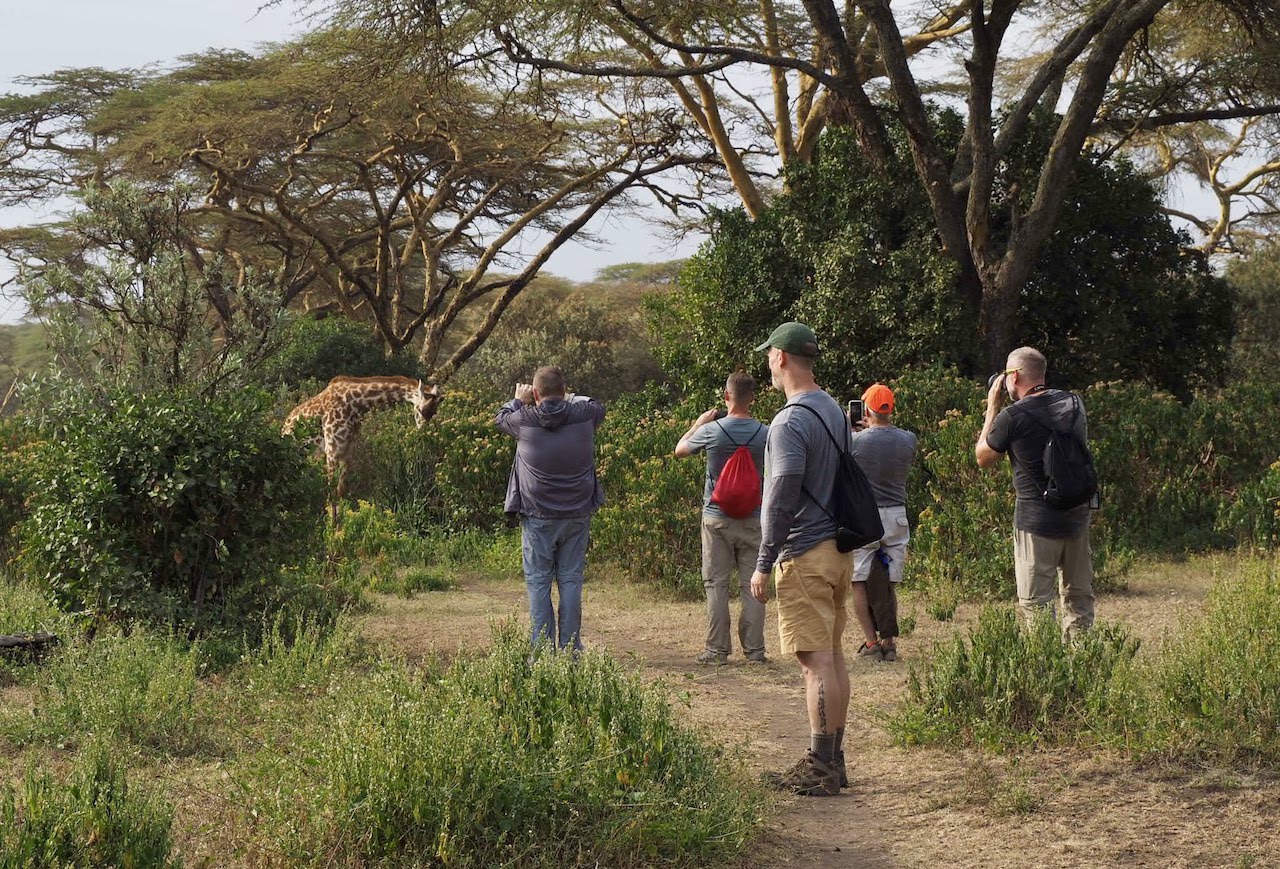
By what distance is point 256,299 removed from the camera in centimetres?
941

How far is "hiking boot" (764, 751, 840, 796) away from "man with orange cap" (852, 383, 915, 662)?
2.55 meters

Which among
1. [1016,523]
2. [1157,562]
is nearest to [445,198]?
[1157,562]

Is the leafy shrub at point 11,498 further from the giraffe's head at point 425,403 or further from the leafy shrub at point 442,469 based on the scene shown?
the giraffe's head at point 425,403

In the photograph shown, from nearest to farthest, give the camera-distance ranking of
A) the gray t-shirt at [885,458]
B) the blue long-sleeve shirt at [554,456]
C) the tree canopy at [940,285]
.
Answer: the blue long-sleeve shirt at [554,456], the gray t-shirt at [885,458], the tree canopy at [940,285]

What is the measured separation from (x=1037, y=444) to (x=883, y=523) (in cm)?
145

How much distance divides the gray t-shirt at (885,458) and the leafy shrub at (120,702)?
13.0ft

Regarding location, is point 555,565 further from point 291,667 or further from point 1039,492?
point 1039,492

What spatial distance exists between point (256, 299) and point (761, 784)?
5697mm

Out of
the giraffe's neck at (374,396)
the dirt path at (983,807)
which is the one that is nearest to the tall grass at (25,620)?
the dirt path at (983,807)

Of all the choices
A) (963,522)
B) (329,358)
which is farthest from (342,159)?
(963,522)

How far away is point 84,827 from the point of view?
13.1 ft

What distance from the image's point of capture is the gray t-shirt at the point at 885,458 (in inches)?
314

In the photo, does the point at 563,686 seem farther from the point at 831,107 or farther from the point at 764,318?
the point at 831,107

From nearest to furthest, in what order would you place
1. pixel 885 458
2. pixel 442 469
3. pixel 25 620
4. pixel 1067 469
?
pixel 1067 469 < pixel 885 458 < pixel 25 620 < pixel 442 469
